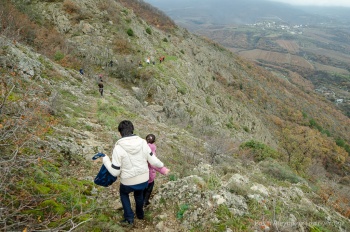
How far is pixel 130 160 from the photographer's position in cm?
376

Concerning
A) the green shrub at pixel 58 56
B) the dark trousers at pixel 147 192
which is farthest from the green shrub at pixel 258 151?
the green shrub at pixel 58 56

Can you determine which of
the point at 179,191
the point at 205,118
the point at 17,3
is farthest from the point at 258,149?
the point at 17,3

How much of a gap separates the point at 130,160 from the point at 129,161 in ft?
0.07

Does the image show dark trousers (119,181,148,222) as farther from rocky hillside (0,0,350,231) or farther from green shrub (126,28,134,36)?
green shrub (126,28,134,36)

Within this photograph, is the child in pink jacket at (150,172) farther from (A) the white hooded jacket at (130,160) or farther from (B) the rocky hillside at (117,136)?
(A) the white hooded jacket at (130,160)

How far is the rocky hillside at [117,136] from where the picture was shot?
395 centimetres

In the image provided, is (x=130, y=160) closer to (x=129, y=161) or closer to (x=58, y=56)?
(x=129, y=161)

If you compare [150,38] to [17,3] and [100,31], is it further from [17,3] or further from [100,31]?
[17,3]

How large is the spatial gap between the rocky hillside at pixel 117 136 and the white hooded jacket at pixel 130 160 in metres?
0.72

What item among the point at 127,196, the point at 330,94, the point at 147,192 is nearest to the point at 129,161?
the point at 127,196

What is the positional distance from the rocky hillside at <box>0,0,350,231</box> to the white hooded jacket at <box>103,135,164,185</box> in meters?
0.72

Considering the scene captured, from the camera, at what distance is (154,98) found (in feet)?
60.8

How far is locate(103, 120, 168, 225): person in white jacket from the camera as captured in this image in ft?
12.2

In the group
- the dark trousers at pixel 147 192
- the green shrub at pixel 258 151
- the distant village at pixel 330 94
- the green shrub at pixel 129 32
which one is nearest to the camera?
the dark trousers at pixel 147 192
